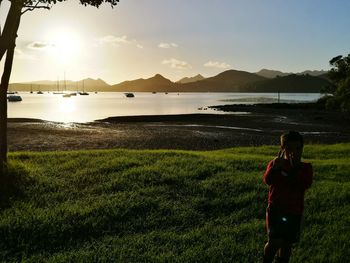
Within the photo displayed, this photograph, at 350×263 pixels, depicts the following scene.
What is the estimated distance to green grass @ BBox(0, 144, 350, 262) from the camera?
7.17 metres

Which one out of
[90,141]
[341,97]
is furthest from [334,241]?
[341,97]

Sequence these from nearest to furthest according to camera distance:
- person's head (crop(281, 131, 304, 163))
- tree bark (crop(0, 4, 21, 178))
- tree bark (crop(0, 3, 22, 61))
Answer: person's head (crop(281, 131, 304, 163)), tree bark (crop(0, 3, 22, 61)), tree bark (crop(0, 4, 21, 178))

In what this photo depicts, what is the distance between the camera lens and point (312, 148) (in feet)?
68.3

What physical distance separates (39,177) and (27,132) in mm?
28163

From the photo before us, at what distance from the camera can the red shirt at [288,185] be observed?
5371mm

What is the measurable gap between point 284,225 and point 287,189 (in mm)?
496

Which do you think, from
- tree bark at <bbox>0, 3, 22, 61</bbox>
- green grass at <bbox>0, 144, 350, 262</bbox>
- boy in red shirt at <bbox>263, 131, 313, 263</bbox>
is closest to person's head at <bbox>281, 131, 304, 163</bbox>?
boy in red shirt at <bbox>263, 131, 313, 263</bbox>

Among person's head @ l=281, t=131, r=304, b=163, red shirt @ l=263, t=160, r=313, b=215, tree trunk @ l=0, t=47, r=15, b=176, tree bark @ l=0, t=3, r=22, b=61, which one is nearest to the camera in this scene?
person's head @ l=281, t=131, r=304, b=163

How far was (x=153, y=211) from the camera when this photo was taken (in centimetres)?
931

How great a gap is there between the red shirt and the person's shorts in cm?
7

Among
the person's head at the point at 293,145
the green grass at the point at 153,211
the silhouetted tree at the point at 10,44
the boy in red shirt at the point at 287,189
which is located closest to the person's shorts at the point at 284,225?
the boy in red shirt at the point at 287,189

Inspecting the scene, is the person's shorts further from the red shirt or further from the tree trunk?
the tree trunk

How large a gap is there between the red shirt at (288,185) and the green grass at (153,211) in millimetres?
1777

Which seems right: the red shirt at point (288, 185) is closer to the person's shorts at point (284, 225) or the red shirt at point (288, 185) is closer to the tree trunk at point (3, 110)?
the person's shorts at point (284, 225)
